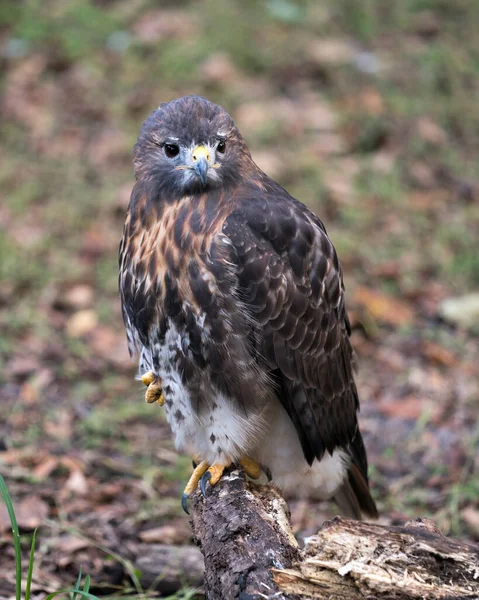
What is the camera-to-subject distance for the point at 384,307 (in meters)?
6.62

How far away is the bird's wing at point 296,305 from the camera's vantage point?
11.3 ft

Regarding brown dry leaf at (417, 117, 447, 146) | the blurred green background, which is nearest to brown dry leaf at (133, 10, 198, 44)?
the blurred green background

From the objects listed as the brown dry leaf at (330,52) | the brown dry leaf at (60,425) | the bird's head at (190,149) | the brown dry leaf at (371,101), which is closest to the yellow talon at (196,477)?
the bird's head at (190,149)

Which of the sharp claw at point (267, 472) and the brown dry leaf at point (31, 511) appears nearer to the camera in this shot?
the sharp claw at point (267, 472)

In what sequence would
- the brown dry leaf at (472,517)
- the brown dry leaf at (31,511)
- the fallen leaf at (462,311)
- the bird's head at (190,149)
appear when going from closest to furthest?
the bird's head at (190,149), the brown dry leaf at (31,511), the brown dry leaf at (472,517), the fallen leaf at (462,311)

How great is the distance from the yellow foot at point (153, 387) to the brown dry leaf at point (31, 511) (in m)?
1.06

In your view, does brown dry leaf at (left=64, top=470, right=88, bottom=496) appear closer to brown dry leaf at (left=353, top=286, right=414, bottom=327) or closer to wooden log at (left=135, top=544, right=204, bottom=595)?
wooden log at (left=135, top=544, right=204, bottom=595)

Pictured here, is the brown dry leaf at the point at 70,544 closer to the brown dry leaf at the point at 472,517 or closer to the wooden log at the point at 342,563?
the wooden log at the point at 342,563

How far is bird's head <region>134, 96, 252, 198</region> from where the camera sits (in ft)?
11.5

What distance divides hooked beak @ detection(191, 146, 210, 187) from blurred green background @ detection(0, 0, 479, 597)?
1843mm

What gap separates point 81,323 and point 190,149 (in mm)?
3132

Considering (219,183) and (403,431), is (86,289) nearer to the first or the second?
(403,431)

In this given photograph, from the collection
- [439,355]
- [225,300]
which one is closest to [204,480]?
[225,300]

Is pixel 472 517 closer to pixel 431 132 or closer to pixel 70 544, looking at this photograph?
pixel 70 544
